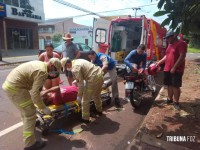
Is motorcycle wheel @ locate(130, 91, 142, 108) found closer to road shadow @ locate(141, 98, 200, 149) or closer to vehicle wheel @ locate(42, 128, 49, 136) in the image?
road shadow @ locate(141, 98, 200, 149)

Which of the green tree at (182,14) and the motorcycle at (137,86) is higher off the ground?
the green tree at (182,14)

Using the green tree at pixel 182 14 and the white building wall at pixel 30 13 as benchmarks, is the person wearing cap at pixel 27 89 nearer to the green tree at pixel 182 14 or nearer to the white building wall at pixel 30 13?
the green tree at pixel 182 14

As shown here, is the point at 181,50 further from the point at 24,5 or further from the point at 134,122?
the point at 24,5

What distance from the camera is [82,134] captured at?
3.92 metres

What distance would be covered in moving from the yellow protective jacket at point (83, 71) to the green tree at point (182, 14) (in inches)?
68.3

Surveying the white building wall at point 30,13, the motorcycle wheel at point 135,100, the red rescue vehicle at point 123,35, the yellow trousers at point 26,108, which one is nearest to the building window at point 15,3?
the white building wall at point 30,13

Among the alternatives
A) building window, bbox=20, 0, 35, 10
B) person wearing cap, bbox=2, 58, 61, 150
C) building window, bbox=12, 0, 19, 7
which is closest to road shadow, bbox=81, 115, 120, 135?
person wearing cap, bbox=2, 58, 61, 150

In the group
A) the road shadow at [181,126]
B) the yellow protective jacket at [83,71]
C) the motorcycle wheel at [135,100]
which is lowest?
the road shadow at [181,126]

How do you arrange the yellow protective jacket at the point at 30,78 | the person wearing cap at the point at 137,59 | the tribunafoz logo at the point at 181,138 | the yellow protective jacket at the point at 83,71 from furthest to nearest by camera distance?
the person wearing cap at the point at 137,59
the yellow protective jacket at the point at 83,71
the tribunafoz logo at the point at 181,138
the yellow protective jacket at the point at 30,78

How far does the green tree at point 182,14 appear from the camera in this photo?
2.84 meters

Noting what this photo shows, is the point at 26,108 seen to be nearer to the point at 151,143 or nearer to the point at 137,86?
the point at 151,143

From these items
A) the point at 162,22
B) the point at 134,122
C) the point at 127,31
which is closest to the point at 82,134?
the point at 134,122

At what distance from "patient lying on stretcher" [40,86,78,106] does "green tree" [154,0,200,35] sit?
2274 mm

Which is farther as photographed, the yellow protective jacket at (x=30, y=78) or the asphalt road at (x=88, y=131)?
the asphalt road at (x=88, y=131)
